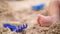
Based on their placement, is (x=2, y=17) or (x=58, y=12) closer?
(x=58, y=12)

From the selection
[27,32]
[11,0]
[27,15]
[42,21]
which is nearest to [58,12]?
[42,21]

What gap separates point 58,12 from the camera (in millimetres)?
1179

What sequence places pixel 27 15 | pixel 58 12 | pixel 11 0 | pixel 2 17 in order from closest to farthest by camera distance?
pixel 58 12
pixel 2 17
pixel 27 15
pixel 11 0

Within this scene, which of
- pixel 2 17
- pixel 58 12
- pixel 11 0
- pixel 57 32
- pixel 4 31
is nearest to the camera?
pixel 57 32

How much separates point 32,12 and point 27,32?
68cm

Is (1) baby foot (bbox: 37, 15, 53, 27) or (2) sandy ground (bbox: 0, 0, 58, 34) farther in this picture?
(2) sandy ground (bbox: 0, 0, 58, 34)

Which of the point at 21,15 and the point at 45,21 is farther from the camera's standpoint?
the point at 21,15

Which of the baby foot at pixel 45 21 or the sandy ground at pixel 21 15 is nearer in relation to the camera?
the baby foot at pixel 45 21

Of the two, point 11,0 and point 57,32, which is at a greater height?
point 11,0

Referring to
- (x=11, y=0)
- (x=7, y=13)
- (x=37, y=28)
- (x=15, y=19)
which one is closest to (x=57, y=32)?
(x=37, y=28)

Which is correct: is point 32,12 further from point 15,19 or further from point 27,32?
point 27,32

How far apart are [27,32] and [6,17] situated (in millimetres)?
518

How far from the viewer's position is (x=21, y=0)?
2.06 m

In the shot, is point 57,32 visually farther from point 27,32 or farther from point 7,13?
point 7,13
